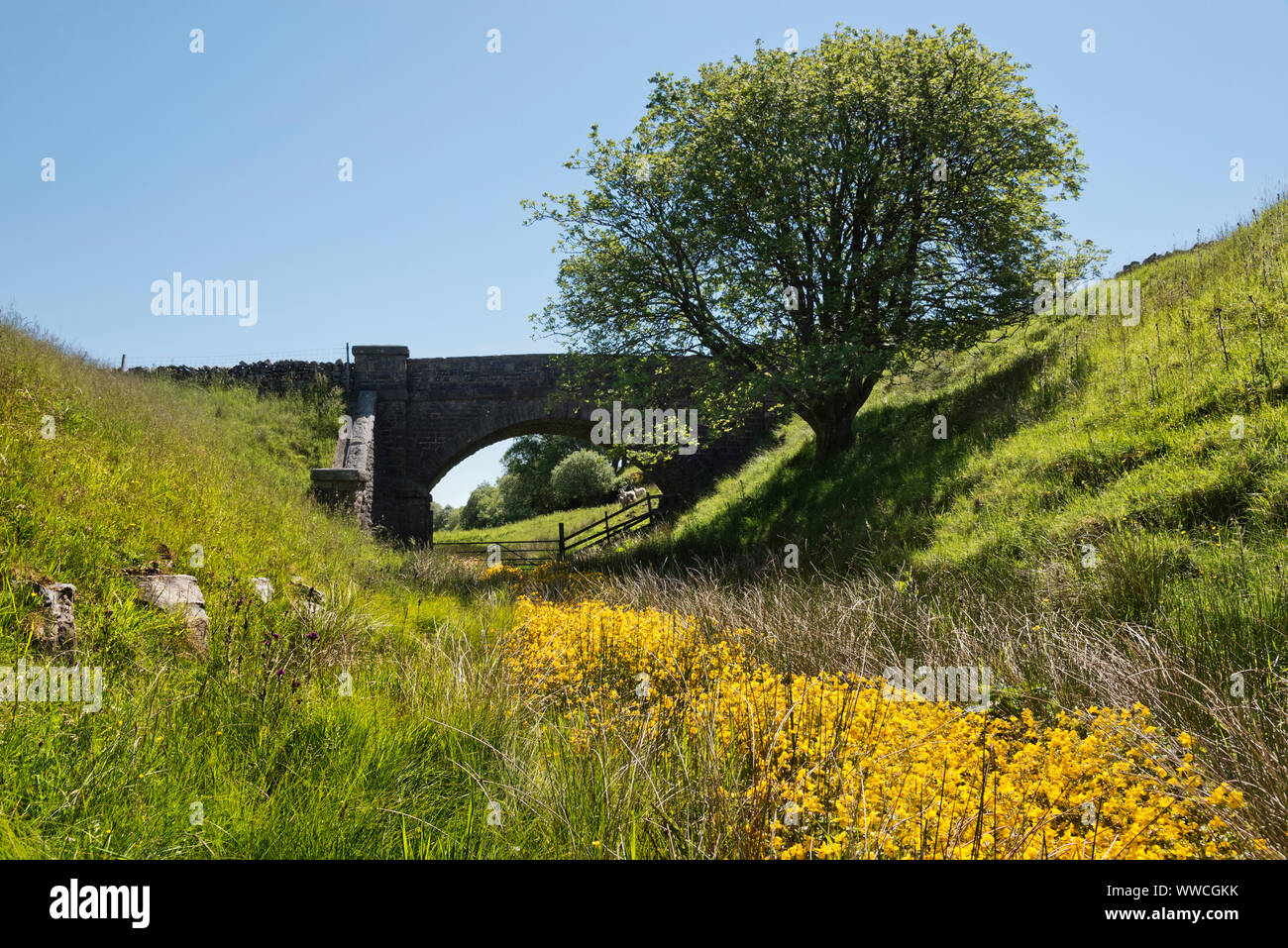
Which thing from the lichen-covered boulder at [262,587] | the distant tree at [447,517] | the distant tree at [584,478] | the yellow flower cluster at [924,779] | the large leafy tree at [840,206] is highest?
the large leafy tree at [840,206]

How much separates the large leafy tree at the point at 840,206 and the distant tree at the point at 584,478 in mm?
25747

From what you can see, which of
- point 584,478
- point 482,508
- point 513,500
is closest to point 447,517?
point 482,508

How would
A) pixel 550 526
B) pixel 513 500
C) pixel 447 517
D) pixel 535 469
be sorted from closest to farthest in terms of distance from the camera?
pixel 550 526
pixel 535 469
pixel 513 500
pixel 447 517

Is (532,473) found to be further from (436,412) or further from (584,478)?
(436,412)

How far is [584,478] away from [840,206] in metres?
27.7

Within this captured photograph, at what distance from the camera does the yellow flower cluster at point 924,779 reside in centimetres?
245

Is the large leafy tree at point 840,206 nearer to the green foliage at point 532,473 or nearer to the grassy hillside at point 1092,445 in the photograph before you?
the grassy hillside at point 1092,445

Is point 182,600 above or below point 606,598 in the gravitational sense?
above

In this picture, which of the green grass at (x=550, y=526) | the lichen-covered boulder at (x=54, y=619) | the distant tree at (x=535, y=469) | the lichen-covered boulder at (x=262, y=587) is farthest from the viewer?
the distant tree at (x=535, y=469)

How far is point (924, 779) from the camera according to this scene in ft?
9.13

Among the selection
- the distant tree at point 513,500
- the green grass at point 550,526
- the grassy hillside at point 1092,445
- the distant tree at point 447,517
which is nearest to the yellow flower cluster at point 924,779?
the grassy hillside at point 1092,445

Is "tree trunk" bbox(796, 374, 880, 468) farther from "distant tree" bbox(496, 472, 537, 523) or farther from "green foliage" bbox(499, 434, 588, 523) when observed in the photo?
"distant tree" bbox(496, 472, 537, 523)

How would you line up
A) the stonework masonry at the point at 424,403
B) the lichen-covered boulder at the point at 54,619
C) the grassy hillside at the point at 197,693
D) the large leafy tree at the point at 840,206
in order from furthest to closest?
the stonework masonry at the point at 424,403, the large leafy tree at the point at 840,206, the lichen-covered boulder at the point at 54,619, the grassy hillside at the point at 197,693

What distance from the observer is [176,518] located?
20.6 ft
